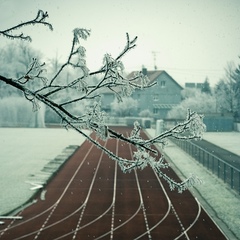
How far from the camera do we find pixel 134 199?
52.1 feet

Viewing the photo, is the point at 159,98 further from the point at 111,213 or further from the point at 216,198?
the point at 111,213

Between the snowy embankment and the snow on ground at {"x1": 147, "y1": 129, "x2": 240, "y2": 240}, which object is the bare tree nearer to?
the snow on ground at {"x1": 147, "y1": 129, "x2": 240, "y2": 240}

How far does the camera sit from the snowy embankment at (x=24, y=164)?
16.7 meters

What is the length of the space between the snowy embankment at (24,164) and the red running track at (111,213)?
101 centimetres

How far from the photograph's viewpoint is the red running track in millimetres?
11734

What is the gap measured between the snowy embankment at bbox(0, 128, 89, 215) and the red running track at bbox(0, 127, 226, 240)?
1.01m

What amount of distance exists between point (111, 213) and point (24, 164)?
1295cm

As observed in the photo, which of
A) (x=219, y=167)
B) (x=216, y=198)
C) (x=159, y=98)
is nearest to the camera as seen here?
(x=216, y=198)

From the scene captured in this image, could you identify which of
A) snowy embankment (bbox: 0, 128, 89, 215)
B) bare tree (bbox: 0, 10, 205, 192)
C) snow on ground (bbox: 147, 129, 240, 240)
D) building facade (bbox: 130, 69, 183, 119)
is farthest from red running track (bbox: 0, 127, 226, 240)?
building facade (bbox: 130, 69, 183, 119)

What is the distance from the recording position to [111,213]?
13820 millimetres

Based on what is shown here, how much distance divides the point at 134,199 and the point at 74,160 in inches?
449

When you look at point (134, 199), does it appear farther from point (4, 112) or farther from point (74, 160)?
point (4, 112)

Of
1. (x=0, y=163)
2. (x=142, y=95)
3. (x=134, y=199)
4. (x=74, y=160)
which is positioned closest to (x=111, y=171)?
(x=74, y=160)

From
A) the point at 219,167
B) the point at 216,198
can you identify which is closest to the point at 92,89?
the point at 216,198
